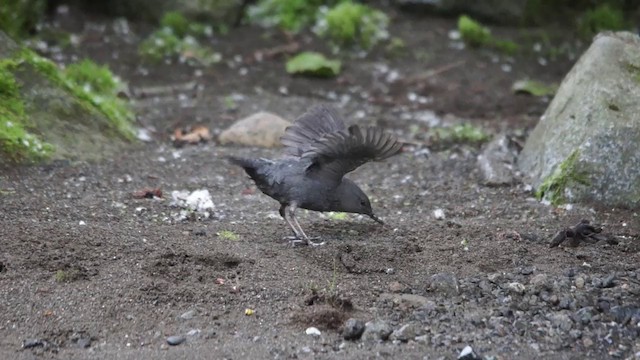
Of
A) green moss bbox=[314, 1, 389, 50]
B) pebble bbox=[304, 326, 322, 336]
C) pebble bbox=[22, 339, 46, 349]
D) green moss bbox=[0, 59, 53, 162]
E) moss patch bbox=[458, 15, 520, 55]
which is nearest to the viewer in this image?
pebble bbox=[22, 339, 46, 349]

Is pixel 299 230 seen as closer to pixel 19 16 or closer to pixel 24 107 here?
pixel 24 107

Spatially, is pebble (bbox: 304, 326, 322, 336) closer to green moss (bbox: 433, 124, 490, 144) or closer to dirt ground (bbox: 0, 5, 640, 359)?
dirt ground (bbox: 0, 5, 640, 359)

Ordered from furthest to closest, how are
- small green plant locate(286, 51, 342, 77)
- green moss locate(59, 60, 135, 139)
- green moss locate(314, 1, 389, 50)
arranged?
green moss locate(314, 1, 389, 50)
small green plant locate(286, 51, 342, 77)
green moss locate(59, 60, 135, 139)

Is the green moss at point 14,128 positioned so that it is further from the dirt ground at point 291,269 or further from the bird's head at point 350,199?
the bird's head at point 350,199

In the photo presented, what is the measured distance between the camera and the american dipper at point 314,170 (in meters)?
5.51

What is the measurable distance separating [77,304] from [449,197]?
3307mm

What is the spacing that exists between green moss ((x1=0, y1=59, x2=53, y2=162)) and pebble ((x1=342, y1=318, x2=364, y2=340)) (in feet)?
11.1

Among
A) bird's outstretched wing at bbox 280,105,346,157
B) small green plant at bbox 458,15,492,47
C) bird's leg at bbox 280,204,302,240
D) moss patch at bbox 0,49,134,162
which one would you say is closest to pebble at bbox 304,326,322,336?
bird's leg at bbox 280,204,302,240

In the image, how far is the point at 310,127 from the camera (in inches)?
238

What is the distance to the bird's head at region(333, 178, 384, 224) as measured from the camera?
19.0 feet

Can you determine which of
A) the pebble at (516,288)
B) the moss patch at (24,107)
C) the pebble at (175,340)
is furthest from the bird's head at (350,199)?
the moss patch at (24,107)

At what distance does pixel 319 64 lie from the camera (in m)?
10.6

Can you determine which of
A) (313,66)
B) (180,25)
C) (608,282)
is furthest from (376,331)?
(180,25)

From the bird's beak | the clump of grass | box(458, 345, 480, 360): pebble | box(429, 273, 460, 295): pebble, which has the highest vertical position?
box(458, 345, 480, 360): pebble
